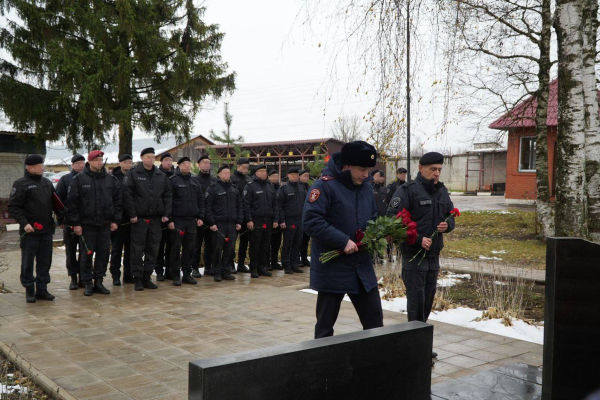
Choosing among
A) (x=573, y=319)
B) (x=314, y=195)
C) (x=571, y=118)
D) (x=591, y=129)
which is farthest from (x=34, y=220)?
(x=591, y=129)

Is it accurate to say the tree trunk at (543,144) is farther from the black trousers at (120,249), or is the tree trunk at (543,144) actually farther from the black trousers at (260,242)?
the black trousers at (120,249)

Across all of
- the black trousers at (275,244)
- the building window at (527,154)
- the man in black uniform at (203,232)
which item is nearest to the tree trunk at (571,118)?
→ the black trousers at (275,244)

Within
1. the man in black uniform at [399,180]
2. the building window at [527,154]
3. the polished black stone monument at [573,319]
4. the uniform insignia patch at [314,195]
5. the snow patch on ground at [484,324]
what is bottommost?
the snow patch on ground at [484,324]

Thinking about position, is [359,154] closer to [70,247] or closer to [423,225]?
[423,225]

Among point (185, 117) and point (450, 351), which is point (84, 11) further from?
point (450, 351)

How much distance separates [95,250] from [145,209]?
99 cm

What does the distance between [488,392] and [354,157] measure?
214cm

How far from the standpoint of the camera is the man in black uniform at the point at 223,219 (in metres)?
9.35

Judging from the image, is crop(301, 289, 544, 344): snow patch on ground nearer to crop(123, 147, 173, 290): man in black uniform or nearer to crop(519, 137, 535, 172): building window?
crop(123, 147, 173, 290): man in black uniform

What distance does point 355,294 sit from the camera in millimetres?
4141

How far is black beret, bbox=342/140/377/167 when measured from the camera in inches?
158

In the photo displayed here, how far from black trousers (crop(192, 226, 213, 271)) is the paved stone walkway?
129 cm

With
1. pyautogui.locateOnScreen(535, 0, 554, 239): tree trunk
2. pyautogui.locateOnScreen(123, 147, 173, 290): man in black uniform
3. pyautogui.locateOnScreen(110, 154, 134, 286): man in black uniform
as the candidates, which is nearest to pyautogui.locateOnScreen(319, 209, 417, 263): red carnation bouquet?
pyautogui.locateOnScreen(123, 147, 173, 290): man in black uniform

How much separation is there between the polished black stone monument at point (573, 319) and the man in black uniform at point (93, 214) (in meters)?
6.75
